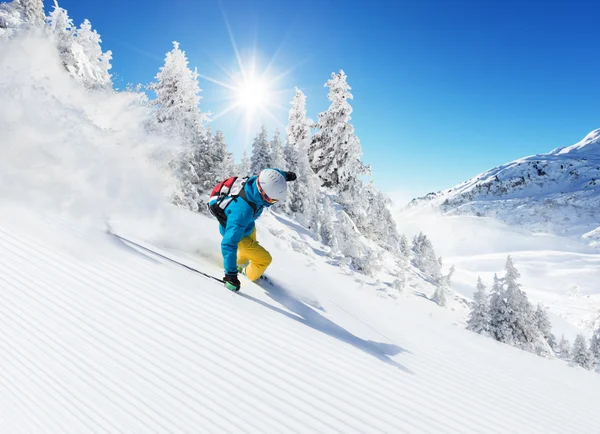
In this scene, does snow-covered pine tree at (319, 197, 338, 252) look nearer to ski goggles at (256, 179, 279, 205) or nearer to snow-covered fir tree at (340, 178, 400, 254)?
snow-covered fir tree at (340, 178, 400, 254)

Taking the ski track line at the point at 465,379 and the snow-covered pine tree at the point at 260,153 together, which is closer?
the ski track line at the point at 465,379

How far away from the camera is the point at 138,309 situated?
378 centimetres

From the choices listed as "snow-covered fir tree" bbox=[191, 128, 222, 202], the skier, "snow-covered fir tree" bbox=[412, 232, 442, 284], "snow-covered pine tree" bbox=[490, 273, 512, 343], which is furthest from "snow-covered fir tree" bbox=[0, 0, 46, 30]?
"snow-covered pine tree" bbox=[490, 273, 512, 343]

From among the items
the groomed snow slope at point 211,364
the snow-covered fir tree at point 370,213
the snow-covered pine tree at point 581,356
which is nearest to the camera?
the groomed snow slope at point 211,364

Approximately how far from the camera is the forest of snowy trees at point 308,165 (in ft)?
60.3

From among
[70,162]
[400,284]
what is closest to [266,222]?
[400,284]

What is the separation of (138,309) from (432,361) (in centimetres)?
400

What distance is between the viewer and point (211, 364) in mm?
3098

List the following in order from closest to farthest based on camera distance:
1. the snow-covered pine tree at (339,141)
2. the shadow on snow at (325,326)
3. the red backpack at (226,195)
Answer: the shadow on snow at (325,326) → the red backpack at (226,195) → the snow-covered pine tree at (339,141)

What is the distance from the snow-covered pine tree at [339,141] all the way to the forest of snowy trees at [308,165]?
96mm

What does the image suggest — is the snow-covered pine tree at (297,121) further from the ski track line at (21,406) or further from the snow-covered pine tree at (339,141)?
the ski track line at (21,406)

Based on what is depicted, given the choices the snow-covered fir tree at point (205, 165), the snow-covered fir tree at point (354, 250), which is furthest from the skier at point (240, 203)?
the snow-covered fir tree at point (205, 165)

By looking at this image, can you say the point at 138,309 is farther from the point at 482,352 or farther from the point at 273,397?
the point at 482,352

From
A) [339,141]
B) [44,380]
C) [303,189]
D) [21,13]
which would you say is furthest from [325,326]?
[21,13]
